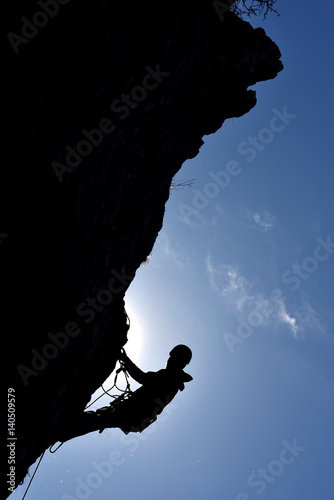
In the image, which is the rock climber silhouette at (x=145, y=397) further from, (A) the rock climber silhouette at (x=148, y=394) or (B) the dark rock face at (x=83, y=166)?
(B) the dark rock face at (x=83, y=166)

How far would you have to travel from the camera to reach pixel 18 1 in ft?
14.0

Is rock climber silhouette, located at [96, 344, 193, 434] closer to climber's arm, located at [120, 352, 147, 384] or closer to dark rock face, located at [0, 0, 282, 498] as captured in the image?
climber's arm, located at [120, 352, 147, 384]

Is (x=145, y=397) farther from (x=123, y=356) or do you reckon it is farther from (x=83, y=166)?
(x=83, y=166)

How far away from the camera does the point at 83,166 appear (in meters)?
5.33

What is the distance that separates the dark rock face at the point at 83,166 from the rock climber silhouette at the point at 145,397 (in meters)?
0.57

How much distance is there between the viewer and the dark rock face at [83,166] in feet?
14.6

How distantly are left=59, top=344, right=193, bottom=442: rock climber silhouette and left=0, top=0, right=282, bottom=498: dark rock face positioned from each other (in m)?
0.57

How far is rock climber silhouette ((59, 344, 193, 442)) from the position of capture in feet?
24.8

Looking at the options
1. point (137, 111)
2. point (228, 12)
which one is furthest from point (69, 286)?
point (228, 12)

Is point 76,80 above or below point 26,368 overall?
above

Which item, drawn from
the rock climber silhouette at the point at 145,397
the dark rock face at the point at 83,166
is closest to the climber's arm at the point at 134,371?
the rock climber silhouette at the point at 145,397

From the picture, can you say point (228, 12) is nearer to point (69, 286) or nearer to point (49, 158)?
point (49, 158)

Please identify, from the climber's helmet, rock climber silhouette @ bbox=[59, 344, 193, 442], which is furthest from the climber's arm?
the climber's helmet

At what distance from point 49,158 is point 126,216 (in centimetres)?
250
